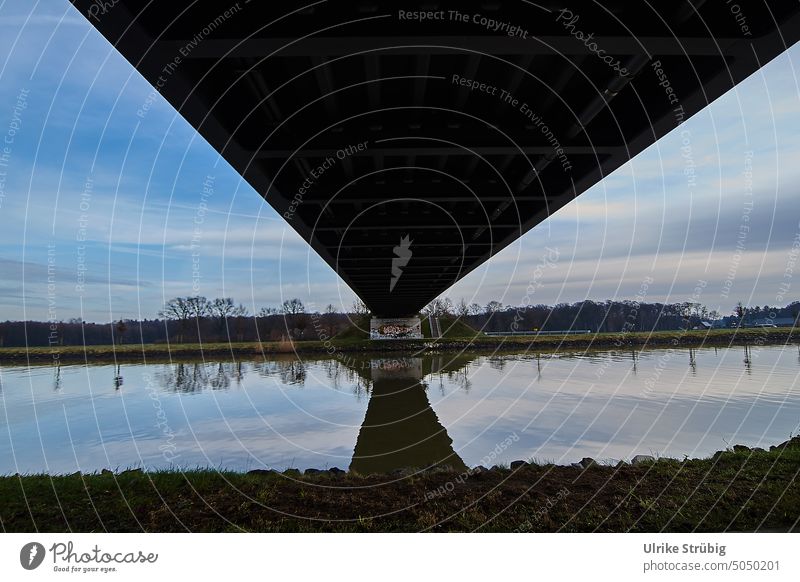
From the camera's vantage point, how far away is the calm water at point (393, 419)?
1539 cm

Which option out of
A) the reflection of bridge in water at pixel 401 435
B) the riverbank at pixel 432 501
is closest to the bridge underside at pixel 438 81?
the riverbank at pixel 432 501

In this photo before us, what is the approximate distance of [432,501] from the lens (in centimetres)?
796

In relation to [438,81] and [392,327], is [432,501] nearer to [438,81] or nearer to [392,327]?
[438,81]

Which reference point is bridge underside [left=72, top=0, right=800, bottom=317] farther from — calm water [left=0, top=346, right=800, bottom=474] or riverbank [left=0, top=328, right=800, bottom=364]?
riverbank [left=0, top=328, right=800, bottom=364]

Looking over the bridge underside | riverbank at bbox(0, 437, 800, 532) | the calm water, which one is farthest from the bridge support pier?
riverbank at bbox(0, 437, 800, 532)

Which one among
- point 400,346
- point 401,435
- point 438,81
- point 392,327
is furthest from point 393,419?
point 400,346

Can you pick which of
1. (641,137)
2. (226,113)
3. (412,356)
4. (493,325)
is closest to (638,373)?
(412,356)

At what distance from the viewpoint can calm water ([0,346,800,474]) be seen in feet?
50.5

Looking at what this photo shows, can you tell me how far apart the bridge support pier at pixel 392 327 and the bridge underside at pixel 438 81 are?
171 ft

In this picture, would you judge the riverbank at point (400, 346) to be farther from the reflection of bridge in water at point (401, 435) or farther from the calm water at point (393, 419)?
the reflection of bridge in water at point (401, 435)

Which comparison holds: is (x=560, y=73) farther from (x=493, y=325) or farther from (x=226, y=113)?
(x=493, y=325)

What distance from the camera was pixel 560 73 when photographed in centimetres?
655

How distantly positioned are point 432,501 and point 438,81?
6.25m

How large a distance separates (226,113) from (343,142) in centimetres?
188
